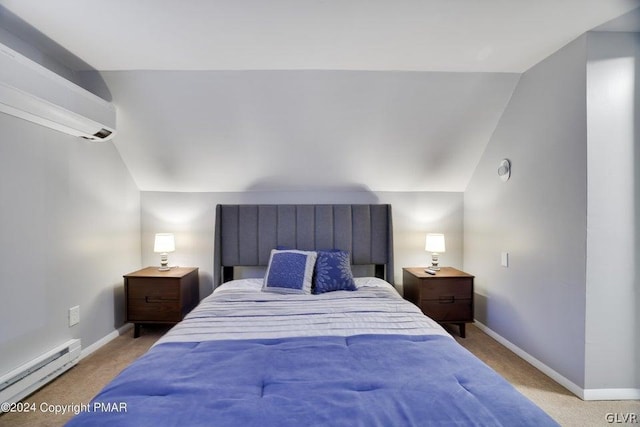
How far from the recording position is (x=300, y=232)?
3002 mm

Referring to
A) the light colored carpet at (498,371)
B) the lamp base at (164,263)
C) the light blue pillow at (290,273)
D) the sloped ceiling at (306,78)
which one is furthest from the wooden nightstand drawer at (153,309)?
the sloped ceiling at (306,78)

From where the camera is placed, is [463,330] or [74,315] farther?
[463,330]

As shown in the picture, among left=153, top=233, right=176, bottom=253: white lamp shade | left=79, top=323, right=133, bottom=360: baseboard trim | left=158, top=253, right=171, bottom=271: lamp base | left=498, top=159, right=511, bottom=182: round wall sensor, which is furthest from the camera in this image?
left=158, top=253, right=171, bottom=271: lamp base

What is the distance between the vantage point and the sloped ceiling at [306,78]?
5.32 ft

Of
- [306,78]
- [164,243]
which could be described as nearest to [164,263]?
[164,243]

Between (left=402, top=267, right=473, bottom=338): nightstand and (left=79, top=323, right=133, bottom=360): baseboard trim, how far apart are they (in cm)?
288

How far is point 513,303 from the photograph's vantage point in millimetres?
2496

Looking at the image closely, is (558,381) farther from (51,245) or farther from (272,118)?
(51,245)

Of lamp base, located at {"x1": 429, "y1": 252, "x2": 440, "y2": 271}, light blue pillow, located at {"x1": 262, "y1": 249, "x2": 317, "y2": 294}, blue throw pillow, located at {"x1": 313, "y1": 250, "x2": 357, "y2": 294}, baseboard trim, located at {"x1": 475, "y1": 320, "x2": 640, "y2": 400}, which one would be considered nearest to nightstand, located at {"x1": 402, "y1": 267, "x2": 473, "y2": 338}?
lamp base, located at {"x1": 429, "y1": 252, "x2": 440, "y2": 271}

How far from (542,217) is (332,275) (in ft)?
5.53

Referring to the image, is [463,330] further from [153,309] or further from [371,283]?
[153,309]

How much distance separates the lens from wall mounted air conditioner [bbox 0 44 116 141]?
1.68m

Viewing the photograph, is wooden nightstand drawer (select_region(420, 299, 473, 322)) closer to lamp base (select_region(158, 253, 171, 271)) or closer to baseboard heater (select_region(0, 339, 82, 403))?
lamp base (select_region(158, 253, 171, 271))

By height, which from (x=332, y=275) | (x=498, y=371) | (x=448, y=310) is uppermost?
(x=332, y=275)
